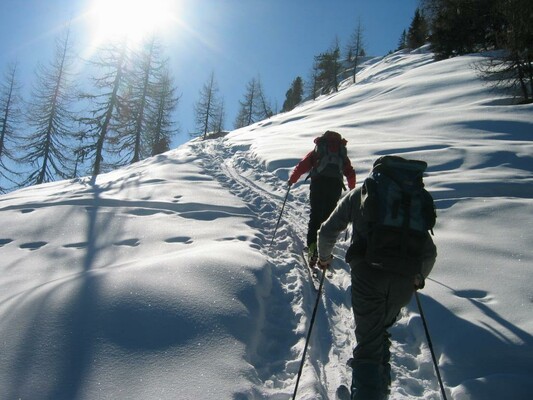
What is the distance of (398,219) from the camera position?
8.16 ft

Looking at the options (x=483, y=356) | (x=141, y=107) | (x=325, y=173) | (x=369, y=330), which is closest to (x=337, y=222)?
(x=369, y=330)

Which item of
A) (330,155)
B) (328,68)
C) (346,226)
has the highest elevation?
(328,68)

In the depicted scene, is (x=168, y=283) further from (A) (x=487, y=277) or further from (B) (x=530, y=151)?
(B) (x=530, y=151)

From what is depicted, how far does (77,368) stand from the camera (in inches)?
117

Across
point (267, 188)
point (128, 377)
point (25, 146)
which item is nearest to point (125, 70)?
point (25, 146)

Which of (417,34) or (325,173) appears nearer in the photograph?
(325,173)

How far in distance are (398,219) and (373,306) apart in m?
0.69

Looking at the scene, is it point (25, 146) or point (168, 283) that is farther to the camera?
point (25, 146)

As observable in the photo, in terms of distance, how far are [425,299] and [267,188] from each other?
6.77 metres

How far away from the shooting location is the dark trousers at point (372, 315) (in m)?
2.53

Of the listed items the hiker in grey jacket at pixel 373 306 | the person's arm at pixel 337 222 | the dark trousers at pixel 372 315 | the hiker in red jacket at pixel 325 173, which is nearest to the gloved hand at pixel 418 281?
the hiker in grey jacket at pixel 373 306

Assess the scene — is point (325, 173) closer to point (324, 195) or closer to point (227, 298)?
point (324, 195)

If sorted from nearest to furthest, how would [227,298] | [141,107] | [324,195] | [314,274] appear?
[227,298] < [314,274] < [324,195] < [141,107]

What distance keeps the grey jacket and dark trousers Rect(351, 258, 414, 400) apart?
0.21 meters
